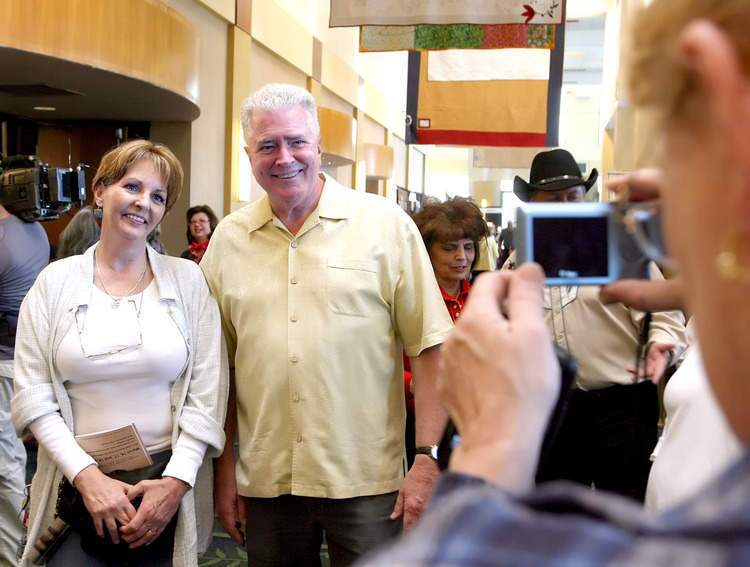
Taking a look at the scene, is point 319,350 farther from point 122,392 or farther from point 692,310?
point 692,310

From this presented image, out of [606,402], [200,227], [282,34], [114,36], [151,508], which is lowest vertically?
[151,508]

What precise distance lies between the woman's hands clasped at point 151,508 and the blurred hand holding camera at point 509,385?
1529mm

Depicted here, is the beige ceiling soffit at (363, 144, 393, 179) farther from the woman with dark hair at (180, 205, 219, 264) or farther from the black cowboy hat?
the black cowboy hat

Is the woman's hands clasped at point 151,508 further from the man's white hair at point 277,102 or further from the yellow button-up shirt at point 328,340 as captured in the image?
the man's white hair at point 277,102

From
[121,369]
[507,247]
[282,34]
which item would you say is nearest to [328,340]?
[121,369]

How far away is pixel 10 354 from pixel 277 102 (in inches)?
87.1

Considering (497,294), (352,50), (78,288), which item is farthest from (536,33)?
(352,50)

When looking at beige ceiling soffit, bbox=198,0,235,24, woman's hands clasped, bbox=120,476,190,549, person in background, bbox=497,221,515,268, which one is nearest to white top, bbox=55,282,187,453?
woman's hands clasped, bbox=120,476,190,549

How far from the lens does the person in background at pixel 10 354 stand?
373 centimetres

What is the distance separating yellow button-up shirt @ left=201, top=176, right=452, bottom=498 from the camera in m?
2.24

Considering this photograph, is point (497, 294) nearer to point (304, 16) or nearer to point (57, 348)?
point (57, 348)

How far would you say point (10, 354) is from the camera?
3838 millimetres

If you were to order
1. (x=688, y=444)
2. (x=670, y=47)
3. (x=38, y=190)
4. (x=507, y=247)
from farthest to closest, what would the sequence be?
(x=507, y=247) → (x=38, y=190) → (x=688, y=444) → (x=670, y=47)

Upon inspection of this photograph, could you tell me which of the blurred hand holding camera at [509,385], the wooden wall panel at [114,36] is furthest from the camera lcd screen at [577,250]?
the wooden wall panel at [114,36]
